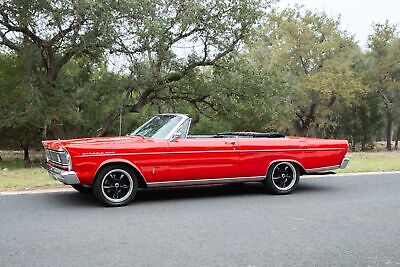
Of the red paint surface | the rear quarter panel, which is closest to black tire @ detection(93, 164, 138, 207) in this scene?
the red paint surface

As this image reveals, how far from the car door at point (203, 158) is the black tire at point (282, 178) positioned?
2.36 feet

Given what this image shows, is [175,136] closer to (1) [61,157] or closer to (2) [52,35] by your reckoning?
(1) [61,157]

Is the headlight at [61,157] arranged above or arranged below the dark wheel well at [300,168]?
above

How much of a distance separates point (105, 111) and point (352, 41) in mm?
19359

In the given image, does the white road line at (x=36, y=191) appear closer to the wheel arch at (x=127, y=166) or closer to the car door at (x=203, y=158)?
the wheel arch at (x=127, y=166)

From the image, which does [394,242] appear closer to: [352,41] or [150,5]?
[150,5]

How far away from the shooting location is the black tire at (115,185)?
738 centimetres

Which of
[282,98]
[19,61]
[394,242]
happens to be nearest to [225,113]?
[282,98]

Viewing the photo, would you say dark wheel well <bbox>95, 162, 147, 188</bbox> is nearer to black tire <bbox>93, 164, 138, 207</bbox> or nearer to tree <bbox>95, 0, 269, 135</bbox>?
black tire <bbox>93, 164, 138, 207</bbox>

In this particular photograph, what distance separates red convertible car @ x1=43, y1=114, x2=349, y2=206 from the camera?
735 cm

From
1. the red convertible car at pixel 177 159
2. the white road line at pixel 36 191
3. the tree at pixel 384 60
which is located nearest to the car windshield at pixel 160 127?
the red convertible car at pixel 177 159

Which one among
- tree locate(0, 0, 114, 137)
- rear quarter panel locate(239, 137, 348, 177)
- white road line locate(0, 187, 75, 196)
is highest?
tree locate(0, 0, 114, 137)

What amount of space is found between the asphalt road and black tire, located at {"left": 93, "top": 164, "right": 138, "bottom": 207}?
0.20 m

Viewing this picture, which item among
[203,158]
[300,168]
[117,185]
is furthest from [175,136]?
[300,168]
